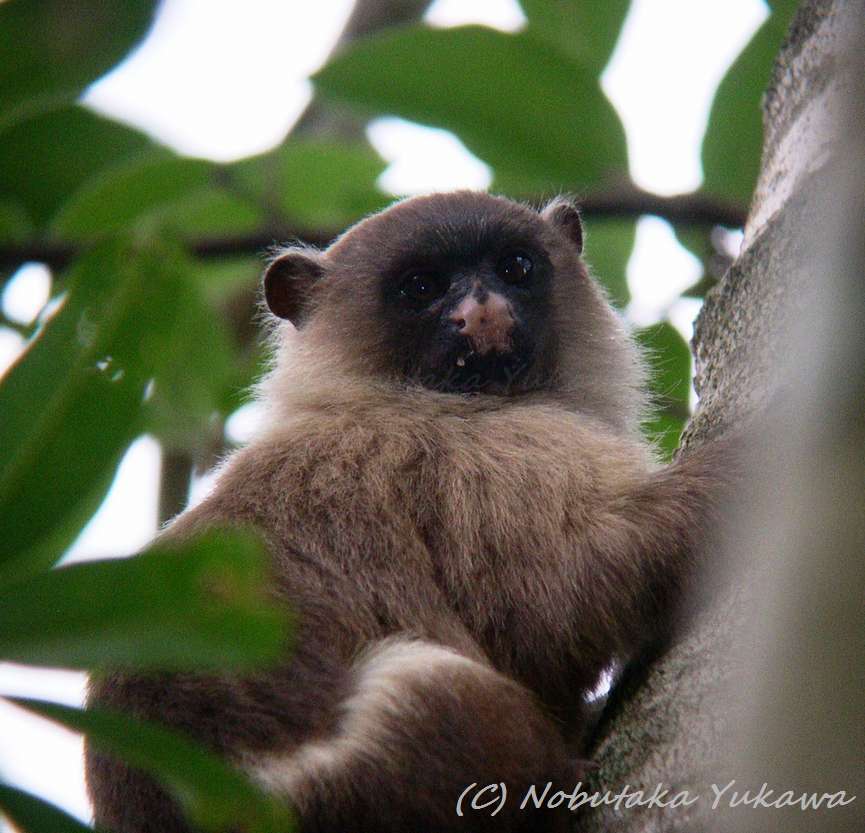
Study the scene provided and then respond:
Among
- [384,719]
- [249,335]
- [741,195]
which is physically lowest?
[249,335]

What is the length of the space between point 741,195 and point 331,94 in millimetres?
2253

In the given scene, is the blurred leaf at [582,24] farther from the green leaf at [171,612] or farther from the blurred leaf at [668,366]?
the green leaf at [171,612]

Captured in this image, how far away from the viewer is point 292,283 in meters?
8.03

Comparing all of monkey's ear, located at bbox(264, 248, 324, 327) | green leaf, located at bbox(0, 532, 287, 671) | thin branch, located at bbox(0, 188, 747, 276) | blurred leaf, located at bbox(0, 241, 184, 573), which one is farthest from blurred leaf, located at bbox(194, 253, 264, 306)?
green leaf, located at bbox(0, 532, 287, 671)

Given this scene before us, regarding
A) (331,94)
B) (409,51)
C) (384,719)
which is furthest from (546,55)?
(384,719)

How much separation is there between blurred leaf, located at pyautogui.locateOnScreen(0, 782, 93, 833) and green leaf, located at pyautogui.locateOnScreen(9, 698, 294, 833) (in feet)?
1.26

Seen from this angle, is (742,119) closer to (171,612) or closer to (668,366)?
(668,366)

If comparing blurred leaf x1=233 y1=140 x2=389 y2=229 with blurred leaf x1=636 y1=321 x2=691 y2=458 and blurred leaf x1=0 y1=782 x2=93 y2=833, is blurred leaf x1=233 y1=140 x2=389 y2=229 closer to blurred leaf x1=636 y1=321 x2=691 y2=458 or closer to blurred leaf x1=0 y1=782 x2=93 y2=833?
blurred leaf x1=636 y1=321 x2=691 y2=458

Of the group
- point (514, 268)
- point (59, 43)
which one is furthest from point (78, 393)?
point (514, 268)

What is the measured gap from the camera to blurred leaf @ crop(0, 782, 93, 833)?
3311 mm

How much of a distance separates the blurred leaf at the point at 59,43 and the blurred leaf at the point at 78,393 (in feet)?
3.44

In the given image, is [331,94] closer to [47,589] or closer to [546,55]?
[546,55]

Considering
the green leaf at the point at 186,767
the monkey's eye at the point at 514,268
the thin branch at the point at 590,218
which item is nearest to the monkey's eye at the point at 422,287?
the monkey's eye at the point at 514,268

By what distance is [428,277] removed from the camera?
292 inches
